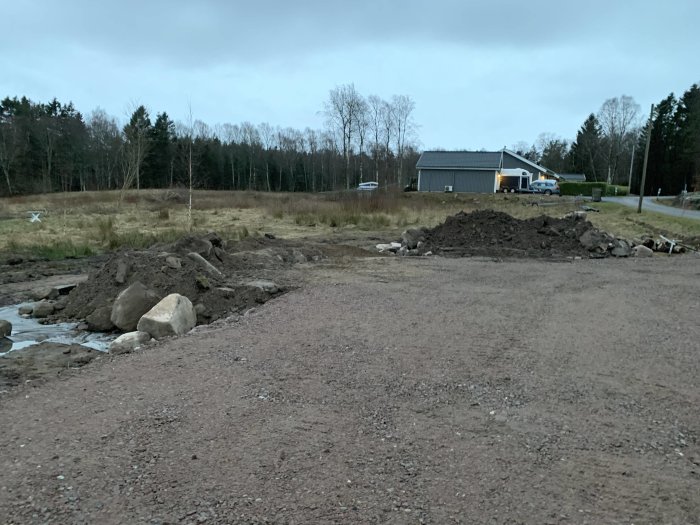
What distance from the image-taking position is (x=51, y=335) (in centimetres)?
824

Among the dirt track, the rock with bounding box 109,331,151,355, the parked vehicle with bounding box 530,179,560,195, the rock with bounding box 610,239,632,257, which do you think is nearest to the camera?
the dirt track

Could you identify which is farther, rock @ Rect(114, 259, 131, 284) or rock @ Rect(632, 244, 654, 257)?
rock @ Rect(632, 244, 654, 257)

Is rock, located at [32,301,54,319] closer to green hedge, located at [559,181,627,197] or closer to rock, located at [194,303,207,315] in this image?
rock, located at [194,303,207,315]

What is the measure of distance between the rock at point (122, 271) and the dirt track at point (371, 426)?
277 centimetres

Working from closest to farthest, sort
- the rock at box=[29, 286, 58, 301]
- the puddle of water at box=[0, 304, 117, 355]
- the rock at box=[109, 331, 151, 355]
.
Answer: the rock at box=[109, 331, 151, 355]
the puddle of water at box=[0, 304, 117, 355]
the rock at box=[29, 286, 58, 301]

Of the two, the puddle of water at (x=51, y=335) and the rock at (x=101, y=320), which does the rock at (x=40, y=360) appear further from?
the rock at (x=101, y=320)

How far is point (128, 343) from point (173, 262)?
126 inches

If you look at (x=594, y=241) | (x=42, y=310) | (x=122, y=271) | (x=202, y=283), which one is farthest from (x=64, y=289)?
(x=594, y=241)

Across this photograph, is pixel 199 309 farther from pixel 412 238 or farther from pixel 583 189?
pixel 583 189

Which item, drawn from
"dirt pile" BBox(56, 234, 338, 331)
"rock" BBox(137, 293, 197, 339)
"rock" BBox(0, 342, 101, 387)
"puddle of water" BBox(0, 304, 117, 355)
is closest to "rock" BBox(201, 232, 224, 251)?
"dirt pile" BBox(56, 234, 338, 331)

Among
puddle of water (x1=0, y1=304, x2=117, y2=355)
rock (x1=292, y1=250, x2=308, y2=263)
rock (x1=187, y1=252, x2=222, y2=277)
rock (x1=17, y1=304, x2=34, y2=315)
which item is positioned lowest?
puddle of water (x1=0, y1=304, x2=117, y2=355)

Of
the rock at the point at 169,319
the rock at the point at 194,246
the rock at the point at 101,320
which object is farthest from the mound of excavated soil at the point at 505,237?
the rock at the point at 101,320

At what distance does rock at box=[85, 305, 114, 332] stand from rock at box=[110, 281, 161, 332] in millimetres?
123

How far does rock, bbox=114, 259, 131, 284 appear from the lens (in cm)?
936
